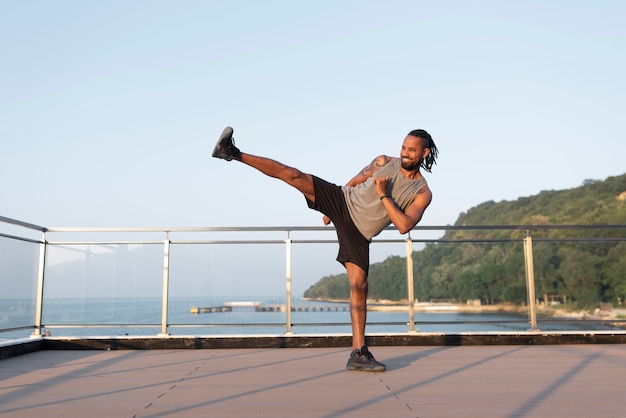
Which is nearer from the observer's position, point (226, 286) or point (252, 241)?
point (252, 241)

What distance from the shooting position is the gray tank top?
8.83ft

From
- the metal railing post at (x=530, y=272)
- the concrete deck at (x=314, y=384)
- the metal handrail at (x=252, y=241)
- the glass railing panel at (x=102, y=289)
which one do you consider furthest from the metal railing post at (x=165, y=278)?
the metal railing post at (x=530, y=272)

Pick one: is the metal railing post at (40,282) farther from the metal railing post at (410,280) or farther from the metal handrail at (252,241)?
the metal railing post at (410,280)

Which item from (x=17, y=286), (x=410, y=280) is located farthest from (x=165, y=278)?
(x=410, y=280)

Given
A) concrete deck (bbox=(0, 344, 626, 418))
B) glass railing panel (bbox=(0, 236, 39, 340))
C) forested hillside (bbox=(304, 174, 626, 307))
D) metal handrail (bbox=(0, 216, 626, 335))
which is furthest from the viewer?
forested hillside (bbox=(304, 174, 626, 307))

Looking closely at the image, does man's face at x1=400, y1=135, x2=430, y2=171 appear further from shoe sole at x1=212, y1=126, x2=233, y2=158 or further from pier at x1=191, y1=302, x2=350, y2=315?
pier at x1=191, y1=302, x2=350, y2=315

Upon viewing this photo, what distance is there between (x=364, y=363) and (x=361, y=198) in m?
0.80

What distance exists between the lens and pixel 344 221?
9.15 ft

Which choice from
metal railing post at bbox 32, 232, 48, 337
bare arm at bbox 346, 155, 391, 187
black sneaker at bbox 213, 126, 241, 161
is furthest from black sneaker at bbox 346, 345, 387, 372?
metal railing post at bbox 32, 232, 48, 337

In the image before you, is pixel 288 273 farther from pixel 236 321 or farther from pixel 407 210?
pixel 407 210

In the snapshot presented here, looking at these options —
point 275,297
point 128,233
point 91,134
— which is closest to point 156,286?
point 128,233

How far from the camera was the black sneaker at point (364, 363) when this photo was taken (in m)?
2.54

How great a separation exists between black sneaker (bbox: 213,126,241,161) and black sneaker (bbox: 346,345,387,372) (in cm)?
112

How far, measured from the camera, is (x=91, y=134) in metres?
46.5
